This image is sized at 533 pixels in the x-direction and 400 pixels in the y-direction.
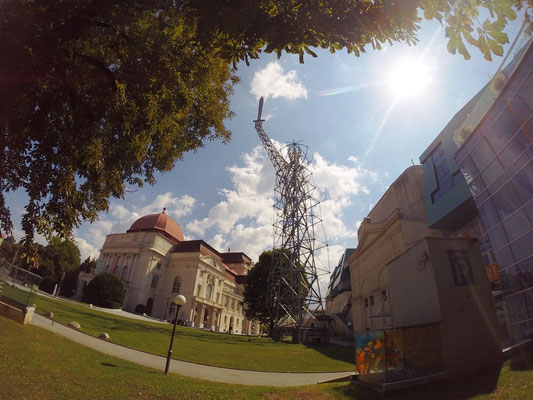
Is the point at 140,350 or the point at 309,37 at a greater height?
the point at 309,37

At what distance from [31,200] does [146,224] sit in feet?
193

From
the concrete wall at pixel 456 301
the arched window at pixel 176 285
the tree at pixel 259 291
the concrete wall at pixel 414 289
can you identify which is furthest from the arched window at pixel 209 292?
the concrete wall at pixel 456 301

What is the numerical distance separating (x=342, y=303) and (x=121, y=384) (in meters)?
57.0

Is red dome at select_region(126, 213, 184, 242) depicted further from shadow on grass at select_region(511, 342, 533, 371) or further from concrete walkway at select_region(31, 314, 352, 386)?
shadow on grass at select_region(511, 342, 533, 371)

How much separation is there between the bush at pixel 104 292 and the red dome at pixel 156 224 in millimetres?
18387

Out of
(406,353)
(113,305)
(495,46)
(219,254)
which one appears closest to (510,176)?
(406,353)

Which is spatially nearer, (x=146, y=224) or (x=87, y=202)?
(x=87, y=202)

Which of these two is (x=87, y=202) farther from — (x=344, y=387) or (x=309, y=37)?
(x=344, y=387)

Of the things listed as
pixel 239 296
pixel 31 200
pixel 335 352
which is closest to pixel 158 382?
pixel 31 200

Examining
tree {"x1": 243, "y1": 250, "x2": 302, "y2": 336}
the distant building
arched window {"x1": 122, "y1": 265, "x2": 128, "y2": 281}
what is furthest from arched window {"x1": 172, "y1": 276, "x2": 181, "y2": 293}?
the distant building

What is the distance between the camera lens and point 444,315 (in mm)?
8750

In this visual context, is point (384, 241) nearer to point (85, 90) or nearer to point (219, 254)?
point (85, 90)

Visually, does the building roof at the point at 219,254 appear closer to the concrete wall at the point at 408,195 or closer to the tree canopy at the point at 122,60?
the concrete wall at the point at 408,195

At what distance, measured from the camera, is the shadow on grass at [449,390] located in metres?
6.68
